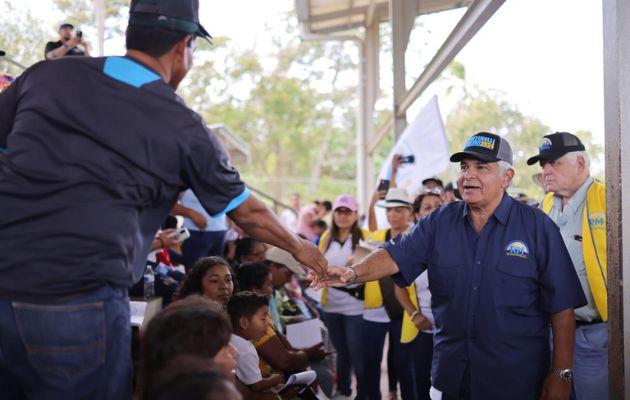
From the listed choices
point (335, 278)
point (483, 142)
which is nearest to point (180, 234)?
point (335, 278)

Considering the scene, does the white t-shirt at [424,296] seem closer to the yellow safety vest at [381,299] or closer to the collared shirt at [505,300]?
the yellow safety vest at [381,299]

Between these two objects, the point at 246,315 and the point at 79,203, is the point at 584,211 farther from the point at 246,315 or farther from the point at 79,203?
the point at 79,203

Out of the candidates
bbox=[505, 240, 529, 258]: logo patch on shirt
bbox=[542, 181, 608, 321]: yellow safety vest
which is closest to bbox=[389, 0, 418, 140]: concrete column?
bbox=[542, 181, 608, 321]: yellow safety vest

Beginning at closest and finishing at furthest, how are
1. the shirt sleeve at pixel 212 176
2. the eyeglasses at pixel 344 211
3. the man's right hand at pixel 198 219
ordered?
the shirt sleeve at pixel 212 176 < the eyeglasses at pixel 344 211 < the man's right hand at pixel 198 219

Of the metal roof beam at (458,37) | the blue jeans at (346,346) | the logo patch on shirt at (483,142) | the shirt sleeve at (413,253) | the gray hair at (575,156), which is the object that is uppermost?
the metal roof beam at (458,37)

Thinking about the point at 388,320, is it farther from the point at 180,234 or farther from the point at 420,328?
the point at 180,234

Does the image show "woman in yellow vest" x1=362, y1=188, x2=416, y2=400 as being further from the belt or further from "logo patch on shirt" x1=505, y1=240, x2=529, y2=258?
"logo patch on shirt" x1=505, y1=240, x2=529, y2=258

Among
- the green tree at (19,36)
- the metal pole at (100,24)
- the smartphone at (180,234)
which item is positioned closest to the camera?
the green tree at (19,36)

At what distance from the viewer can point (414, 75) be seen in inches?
328

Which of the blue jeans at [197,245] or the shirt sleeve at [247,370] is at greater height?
the blue jeans at [197,245]

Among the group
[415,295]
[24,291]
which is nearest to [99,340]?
[24,291]

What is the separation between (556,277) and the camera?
11.1 feet

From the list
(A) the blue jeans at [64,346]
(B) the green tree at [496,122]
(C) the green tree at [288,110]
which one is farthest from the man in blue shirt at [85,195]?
(C) the green tree at [288,110]

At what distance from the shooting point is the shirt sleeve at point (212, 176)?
2312 mm
